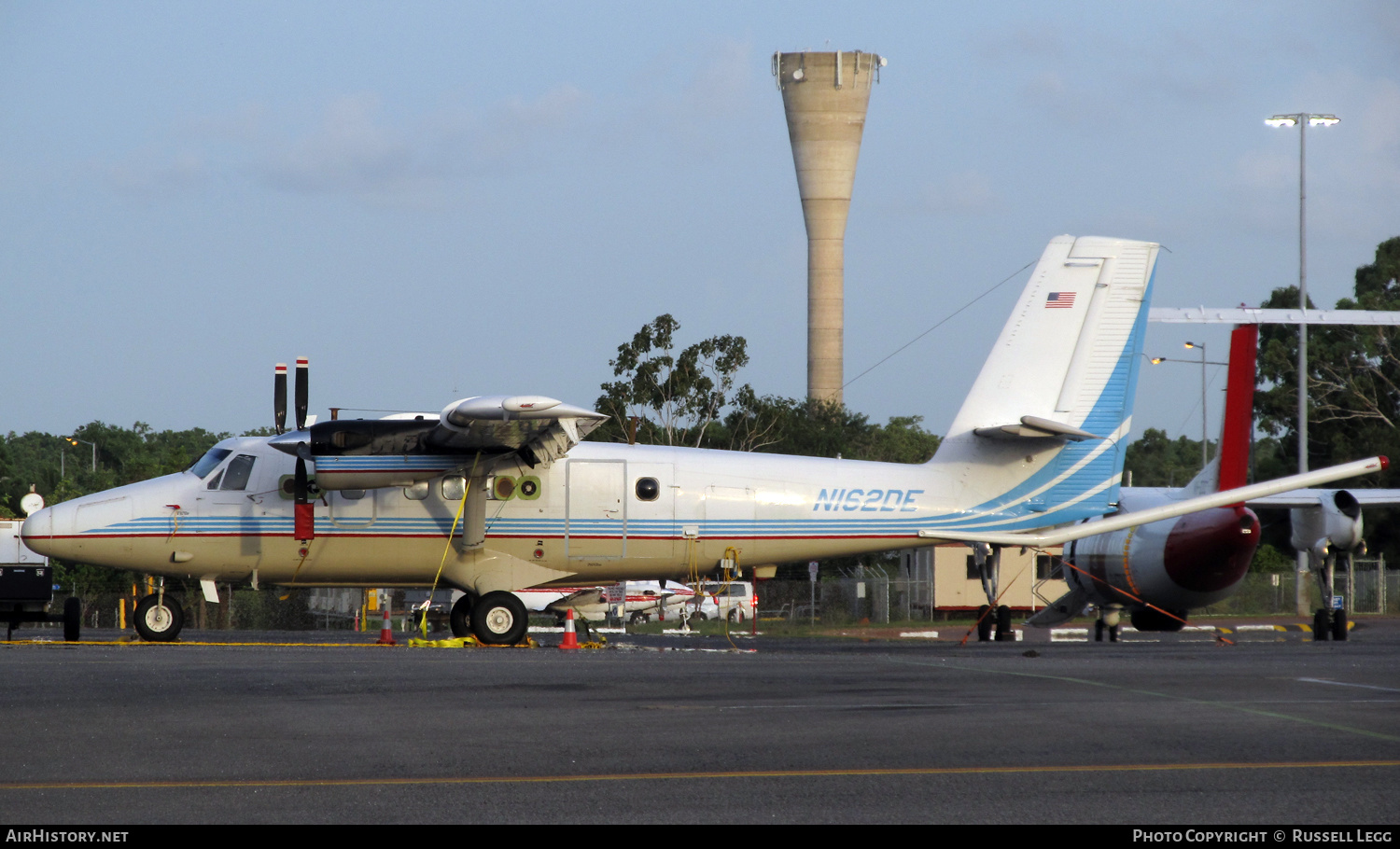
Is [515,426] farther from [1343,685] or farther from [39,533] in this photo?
[1343,685]

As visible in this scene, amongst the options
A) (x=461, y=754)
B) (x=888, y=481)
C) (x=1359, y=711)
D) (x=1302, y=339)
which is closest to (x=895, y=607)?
(x=1302, y=339)

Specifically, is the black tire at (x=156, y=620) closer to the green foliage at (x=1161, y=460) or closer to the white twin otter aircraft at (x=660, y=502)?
the white twin otter aircraft at (x=660, y=502)

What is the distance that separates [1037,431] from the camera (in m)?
18.2

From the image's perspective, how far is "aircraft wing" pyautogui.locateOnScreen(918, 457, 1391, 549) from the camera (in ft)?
56.6

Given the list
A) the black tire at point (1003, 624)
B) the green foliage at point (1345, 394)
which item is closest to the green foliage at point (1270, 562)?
the green foliage at point (1345, 394)

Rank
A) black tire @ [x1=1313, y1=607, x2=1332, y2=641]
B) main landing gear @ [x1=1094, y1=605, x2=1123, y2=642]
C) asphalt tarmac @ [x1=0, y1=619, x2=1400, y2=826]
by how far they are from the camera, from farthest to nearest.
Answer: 1. main landing gear @ [x1=1094, y1=605, x2=1123, y2=642]
2. black tire @ [x1=1313, y1=607, x2=1332, y2=641]
3. asphalt tarmac @ [x1=0, y1=619, x2=1400, y2=826]

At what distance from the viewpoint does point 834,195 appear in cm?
8962

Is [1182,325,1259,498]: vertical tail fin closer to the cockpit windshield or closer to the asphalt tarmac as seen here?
the asphalt tarmac

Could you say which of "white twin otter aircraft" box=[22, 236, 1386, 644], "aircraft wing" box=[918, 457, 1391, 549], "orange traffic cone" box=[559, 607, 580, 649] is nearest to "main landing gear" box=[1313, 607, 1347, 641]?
"aircraft wing" box=[918, 457, 1391, 549]

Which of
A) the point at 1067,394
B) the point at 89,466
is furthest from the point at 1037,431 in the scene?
the point at 89,466

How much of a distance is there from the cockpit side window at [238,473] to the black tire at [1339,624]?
56.4 feet

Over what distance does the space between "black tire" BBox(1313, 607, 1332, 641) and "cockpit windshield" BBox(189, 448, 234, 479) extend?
17.7 metres

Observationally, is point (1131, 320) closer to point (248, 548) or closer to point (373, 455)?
point (373, 455)

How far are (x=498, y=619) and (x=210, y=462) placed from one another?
4.66 m
